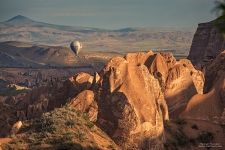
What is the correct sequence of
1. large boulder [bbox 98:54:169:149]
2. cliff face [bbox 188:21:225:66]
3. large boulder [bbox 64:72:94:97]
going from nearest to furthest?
large boulder [bbox 98:54:169:149], large boulder [bbox 64:72:94:97], cliff face [bbox 188:21:225:66]

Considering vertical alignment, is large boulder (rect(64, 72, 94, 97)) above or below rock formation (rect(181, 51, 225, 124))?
above

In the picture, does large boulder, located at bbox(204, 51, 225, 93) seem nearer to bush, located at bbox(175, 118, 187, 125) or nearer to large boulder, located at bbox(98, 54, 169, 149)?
bush, located at bbox(175, 118, 187, 125)

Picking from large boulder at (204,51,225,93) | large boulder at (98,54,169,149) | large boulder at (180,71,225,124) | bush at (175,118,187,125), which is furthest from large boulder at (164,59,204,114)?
large boulder at (98,54,169,149)

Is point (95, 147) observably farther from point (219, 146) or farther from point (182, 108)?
point (182, 108)

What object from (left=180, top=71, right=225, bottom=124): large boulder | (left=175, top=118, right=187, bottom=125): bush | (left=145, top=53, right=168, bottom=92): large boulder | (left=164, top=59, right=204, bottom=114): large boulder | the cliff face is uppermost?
the cliff face

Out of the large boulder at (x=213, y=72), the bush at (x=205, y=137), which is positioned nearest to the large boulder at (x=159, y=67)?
the large boulder at (x=213, y=72)

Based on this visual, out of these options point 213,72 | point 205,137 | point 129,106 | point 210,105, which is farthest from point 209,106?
point 129,106

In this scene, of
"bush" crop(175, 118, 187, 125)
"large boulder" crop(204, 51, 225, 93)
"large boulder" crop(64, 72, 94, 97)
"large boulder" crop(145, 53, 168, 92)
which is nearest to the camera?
"bush" crop(175, 118, 187, 125)
